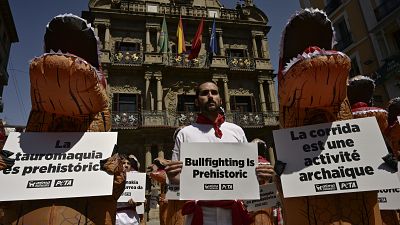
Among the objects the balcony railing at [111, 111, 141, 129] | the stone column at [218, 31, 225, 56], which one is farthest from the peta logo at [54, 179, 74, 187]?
the stone column at [218, 31, 225, 56]

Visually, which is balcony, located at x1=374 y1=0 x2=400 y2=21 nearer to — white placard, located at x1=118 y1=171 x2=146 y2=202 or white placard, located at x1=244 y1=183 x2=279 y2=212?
white placard, located at x1=244 y1=183 x2=279 y2=212

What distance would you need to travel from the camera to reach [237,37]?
803 inches

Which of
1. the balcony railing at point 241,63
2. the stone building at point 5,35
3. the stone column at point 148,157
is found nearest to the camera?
the stone column at point 148,157

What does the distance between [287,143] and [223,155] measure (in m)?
0.52

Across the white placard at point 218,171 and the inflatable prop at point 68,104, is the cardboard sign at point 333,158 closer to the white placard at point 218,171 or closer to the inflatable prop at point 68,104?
the white placard at point 218,171

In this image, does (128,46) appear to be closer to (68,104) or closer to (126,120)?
(126,120)

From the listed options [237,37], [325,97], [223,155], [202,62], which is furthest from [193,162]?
[237,37]

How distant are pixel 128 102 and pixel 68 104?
15.2m

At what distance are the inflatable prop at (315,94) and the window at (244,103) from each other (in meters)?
15.9

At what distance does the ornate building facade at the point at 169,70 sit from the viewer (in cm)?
1628

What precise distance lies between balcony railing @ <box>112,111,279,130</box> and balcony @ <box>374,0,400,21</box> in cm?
779

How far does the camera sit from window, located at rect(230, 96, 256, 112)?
18625 millimetres

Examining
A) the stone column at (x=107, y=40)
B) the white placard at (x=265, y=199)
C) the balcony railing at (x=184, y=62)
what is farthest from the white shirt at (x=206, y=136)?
the stone column at (x=107, y=40)

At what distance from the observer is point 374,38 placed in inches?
663
